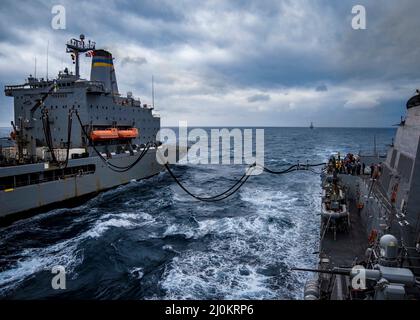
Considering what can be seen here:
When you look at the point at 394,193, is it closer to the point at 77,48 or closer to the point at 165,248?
the point at 165,248

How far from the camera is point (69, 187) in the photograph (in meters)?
23.9

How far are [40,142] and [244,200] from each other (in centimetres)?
2068

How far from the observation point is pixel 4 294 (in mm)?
11383

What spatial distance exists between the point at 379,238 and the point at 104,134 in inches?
1003

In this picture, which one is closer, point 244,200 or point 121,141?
point 244,200

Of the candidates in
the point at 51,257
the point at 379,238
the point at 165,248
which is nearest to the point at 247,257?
the point at 165,248

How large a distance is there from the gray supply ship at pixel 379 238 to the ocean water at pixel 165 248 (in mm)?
1930

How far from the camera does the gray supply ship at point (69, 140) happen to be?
835 inches

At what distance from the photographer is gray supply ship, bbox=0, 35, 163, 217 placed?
21211 millimetres

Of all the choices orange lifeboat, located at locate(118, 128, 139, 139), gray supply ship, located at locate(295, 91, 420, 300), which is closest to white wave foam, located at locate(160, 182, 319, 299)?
gray supply ship, located at locate(295, 91, 420, 300)

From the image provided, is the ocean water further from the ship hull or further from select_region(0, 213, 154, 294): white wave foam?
the ship hull

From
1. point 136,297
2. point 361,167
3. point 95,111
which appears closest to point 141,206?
point 95,111

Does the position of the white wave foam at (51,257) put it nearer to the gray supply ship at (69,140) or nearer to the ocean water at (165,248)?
the ocean water at (165,248)
